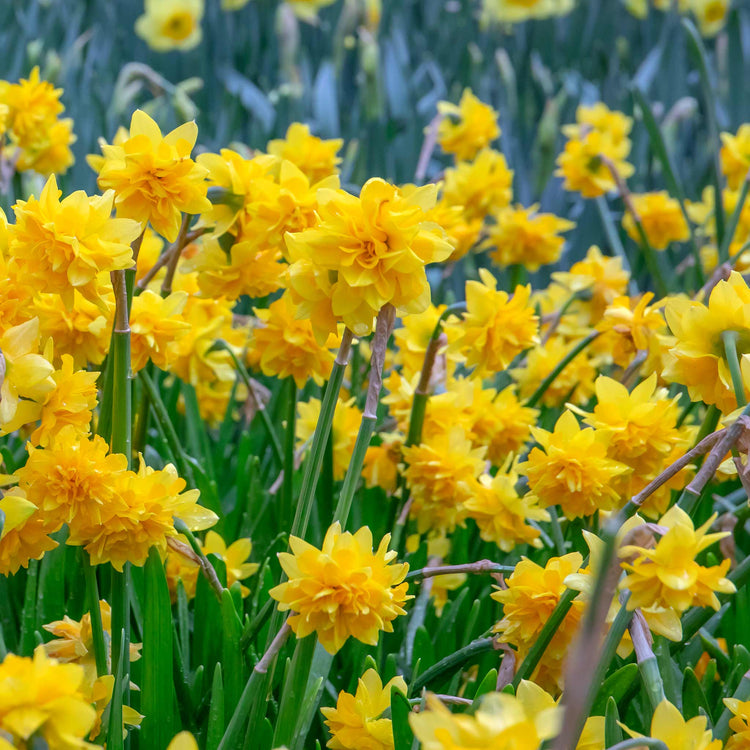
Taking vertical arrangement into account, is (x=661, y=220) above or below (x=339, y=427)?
above

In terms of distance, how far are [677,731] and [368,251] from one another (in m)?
0.39

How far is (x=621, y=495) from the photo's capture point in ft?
3.28

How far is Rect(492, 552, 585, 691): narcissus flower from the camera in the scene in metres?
0.76

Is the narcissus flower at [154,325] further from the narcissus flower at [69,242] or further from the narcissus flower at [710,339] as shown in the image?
the narcissus flower at [710,339]

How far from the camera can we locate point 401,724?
2.37 feet

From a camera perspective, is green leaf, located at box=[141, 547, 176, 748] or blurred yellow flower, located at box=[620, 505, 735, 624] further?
green leaf, located at box=[141, 547, 176, 748]

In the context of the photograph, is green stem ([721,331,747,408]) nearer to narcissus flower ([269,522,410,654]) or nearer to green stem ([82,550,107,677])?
narcissus flower ([269,522,410,654])

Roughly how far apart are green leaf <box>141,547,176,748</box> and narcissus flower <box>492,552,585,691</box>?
283 mm

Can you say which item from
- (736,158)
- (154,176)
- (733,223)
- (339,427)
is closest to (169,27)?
(736,158)

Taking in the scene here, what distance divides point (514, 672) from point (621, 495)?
10.2 inches

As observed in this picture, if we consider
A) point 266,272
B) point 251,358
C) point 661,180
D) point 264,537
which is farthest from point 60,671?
point 661,180

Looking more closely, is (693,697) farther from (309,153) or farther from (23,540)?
(309,153)

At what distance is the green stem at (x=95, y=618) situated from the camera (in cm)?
76

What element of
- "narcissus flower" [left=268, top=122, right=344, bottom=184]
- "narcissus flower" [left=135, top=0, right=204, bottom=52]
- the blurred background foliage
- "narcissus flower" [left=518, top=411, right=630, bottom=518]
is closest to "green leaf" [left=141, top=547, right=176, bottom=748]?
"narcissus flower" [left=518, top=411, right=630, bottom=518]
